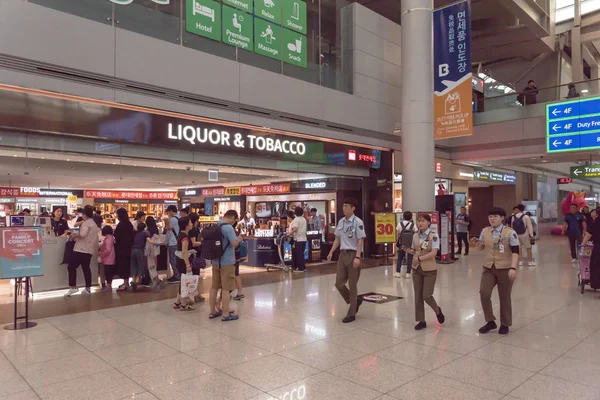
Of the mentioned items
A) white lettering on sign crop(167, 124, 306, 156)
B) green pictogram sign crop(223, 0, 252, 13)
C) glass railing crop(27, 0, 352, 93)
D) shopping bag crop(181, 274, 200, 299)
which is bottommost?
shopping bag crop(181, 274, 200, 299)

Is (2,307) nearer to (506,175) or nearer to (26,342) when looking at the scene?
(26,342)

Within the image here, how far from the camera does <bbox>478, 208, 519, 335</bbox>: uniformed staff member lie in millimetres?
5121

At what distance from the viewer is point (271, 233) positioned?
11477 millimetres

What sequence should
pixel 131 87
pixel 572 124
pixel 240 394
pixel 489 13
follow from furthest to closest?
pixel 489 13 → pixel 572 124 → pixel 131 87 → pixel 240 394

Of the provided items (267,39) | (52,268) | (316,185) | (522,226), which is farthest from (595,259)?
(52,268)

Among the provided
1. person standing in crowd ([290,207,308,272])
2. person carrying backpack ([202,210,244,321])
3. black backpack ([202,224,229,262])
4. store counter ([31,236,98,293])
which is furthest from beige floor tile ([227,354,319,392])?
person standing in crowd ([290,207,308,272])

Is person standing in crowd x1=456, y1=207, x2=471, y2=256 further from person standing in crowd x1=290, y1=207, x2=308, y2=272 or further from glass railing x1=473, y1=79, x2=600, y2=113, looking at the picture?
person standing in crowd x1=290, y1=207, x2=308, y2=272

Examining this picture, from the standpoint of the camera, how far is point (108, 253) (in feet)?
26.5

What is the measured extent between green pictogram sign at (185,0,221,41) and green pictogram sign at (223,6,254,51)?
175 millimetres

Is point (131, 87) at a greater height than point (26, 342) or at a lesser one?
greater

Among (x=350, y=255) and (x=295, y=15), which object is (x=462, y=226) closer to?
(x=295, y=15)

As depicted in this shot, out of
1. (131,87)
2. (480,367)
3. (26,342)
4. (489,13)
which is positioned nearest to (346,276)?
(480,367)

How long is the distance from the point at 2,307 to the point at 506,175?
2043 cm

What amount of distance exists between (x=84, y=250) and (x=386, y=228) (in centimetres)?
709
